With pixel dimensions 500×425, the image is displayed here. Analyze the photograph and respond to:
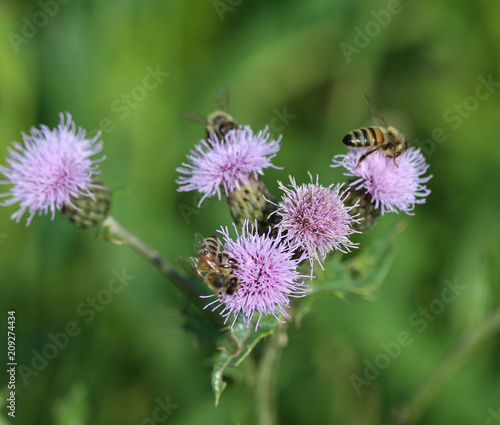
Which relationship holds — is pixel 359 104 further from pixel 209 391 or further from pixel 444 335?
pixel 209 391

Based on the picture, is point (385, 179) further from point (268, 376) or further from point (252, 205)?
point (268, 376)

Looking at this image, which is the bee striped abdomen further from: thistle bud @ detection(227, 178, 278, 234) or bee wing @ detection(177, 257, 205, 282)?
bee wing @ detection(177, 257, 205, 282)

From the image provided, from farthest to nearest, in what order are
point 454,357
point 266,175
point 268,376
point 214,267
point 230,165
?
point 266,175 → point 454,357 → point 268,376 → point 230,165 → point 214,267

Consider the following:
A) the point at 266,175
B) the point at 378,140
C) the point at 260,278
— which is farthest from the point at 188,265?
the point at 266,175

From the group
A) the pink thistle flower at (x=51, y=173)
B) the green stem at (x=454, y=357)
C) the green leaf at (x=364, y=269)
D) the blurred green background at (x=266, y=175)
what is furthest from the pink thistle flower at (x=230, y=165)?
the green stem at (x=454, y=357)

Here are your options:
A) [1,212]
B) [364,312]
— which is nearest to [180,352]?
[364,312]

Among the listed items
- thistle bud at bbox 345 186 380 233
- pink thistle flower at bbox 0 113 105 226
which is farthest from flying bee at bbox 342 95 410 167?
pink thistle flower at bbox 0 113 105 226
